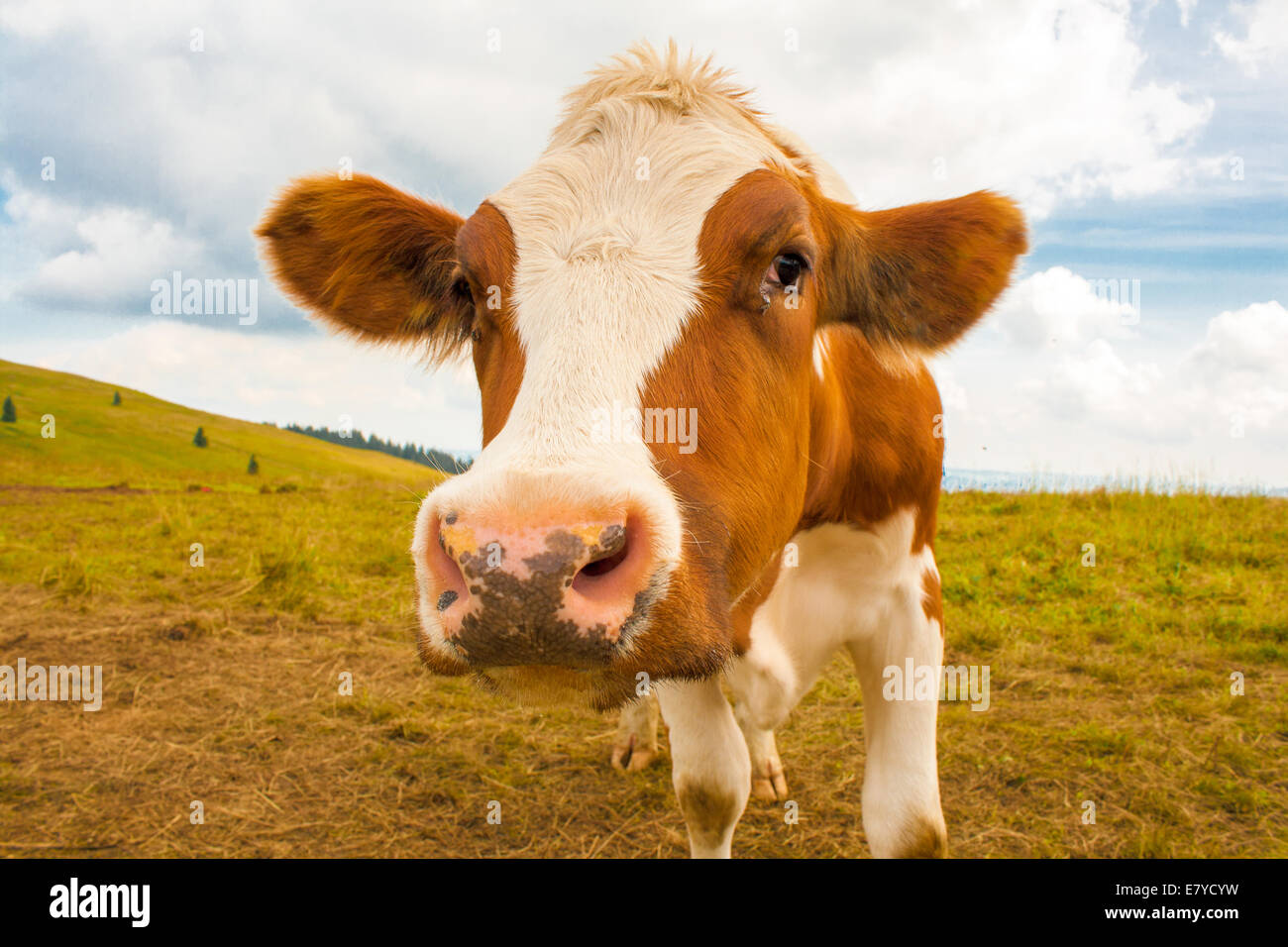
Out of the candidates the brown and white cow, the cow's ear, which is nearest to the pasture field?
the brown and white cow

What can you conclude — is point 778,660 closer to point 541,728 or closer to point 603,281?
point 603,281

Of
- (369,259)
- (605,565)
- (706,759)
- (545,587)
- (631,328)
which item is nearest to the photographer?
(545,587)

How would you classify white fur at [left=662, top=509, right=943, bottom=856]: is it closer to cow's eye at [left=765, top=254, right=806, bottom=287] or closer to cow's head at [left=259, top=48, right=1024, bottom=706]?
cow's head at [left=259, top=48, right=1024, bottom=706]

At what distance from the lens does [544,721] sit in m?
5.35

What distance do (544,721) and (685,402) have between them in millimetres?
3974

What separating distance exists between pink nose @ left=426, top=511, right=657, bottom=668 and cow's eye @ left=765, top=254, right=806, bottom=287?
0.89 meters

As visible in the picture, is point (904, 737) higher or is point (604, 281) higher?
point (604, 281)

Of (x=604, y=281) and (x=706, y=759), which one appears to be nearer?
(x=604, y=281)

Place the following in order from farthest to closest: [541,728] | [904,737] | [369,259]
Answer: [541,728]
[904,737]
[369,259]

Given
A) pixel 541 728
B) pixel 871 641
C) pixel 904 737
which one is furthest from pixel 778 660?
pixel 541 728

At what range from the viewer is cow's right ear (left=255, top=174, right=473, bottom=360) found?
9.50 feet
